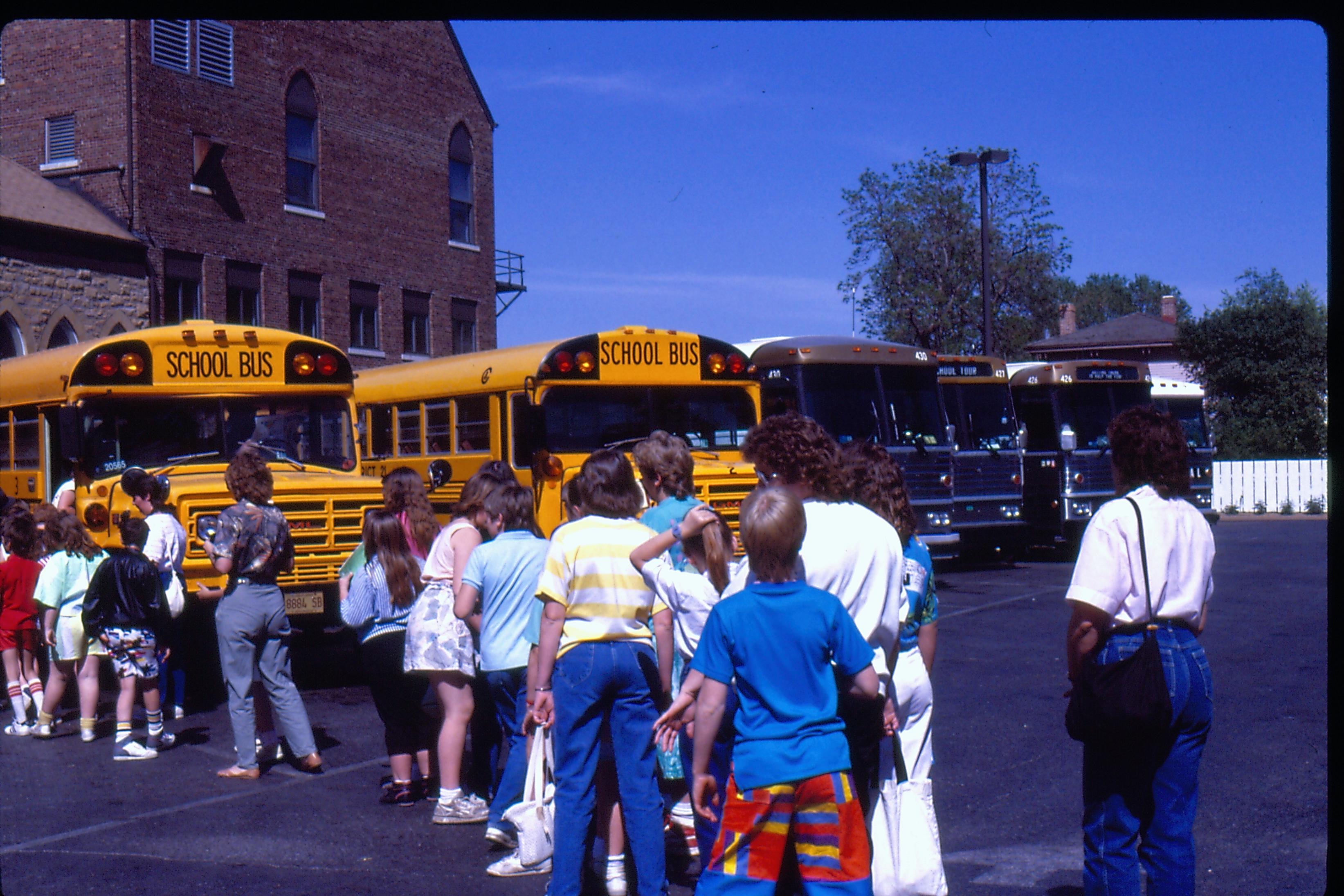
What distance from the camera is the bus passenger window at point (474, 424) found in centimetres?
1145

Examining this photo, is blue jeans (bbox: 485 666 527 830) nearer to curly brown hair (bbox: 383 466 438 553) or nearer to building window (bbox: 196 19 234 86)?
curly brown hair (bbox: 383 466 438 553)

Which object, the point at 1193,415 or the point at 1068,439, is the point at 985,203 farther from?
the point at 1068,439

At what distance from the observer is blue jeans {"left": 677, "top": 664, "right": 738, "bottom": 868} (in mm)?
4004

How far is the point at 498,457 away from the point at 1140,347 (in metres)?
53.0

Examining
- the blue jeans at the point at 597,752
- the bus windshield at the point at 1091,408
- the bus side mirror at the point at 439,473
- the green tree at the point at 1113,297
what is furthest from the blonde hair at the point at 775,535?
the green tree at the point at 1113,297

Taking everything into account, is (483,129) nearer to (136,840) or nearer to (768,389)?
(768,389)

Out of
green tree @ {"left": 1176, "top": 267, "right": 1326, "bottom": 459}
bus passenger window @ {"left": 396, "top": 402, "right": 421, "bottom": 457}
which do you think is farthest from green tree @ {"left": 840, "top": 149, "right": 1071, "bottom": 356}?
bus passenger window @ {"left": 396, "top": 402, "right": 421, "bottom": 457}

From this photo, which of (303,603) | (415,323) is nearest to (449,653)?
(303,603)

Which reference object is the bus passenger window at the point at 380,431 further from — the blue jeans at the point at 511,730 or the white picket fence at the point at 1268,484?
the white picket fence at the point at 1268,484

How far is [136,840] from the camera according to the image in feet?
19.7

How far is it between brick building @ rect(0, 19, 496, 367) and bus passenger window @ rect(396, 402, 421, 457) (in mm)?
11136

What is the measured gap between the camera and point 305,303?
87.6 feet

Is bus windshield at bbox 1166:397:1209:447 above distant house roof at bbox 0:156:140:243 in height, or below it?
below

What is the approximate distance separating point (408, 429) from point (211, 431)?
269 centimetres
